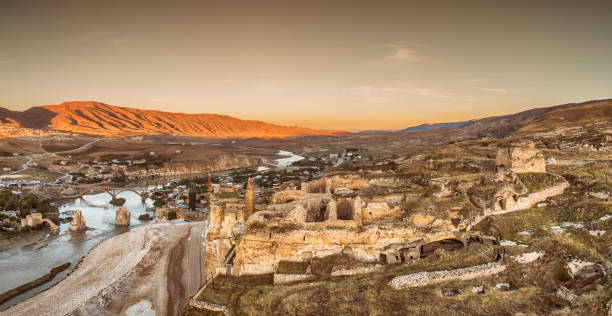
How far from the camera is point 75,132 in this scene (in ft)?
479

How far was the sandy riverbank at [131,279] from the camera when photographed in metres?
20.2

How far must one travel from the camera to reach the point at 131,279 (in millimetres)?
23844

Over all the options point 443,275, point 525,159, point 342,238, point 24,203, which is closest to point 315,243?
point 342,238

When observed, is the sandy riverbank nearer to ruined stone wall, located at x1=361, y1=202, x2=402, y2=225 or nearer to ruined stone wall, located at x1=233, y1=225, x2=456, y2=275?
ruined stone wall, located at x1=233, y1=225, x2=456, y2=275

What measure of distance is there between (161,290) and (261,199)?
1998cm

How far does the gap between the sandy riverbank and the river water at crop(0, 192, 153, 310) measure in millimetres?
1826

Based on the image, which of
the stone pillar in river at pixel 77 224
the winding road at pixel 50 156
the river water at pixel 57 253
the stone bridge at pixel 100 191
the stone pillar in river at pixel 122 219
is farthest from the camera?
the winding road at pixel 50 156

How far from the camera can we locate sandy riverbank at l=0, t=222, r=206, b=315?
20.2 m

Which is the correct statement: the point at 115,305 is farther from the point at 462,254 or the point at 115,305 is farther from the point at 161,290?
the point at 462,254

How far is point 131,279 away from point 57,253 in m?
14.3

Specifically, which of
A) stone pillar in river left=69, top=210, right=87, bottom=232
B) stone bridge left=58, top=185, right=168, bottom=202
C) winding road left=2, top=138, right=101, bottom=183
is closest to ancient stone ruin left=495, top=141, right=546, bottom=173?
stone pillar in river left=69, top=210, right=87, bottom=232

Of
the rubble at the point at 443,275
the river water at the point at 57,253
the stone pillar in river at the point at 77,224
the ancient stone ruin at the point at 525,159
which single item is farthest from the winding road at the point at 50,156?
the ancient stone ruin at the point at 525,159

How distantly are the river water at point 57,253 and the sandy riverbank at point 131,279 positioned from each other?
71.9 inches

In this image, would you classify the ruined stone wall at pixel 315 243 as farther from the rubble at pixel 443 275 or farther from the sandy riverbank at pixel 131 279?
the sandy riverbank at pixel 131 279
